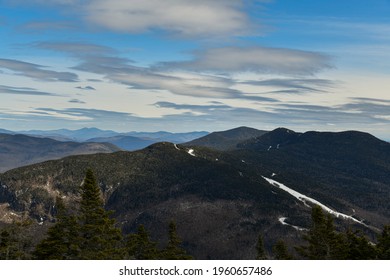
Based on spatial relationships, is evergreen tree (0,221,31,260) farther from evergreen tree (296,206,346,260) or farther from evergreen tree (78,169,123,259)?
evergreen tree (296,206,346,260)

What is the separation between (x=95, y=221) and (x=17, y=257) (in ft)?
32.9

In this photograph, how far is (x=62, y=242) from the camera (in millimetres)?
51156

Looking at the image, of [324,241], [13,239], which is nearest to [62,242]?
[13,239]

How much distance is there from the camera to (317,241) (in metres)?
57.6

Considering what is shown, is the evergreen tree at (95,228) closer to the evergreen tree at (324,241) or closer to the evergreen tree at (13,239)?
the evergreen tree at (13,239)

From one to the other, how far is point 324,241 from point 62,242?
117ft

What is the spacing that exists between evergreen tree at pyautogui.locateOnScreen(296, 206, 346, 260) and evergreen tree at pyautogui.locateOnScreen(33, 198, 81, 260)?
3268cm

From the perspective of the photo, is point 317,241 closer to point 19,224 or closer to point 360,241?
point 360,241

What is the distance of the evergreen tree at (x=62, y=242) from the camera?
Result: 5016 centimetres

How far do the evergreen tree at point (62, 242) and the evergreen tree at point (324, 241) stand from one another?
32.7m

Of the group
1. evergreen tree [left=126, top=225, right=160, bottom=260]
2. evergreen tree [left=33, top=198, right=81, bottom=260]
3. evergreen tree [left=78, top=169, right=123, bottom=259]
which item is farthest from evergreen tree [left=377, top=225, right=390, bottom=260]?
evergreen tree [left=33, top=198, right=81, bottom=260]

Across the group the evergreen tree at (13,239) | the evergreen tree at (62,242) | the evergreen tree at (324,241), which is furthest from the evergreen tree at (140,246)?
the evergreen tree at (324,241)

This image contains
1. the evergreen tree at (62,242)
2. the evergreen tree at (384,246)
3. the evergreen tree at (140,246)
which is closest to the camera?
the evergreen tree at (62,242)
